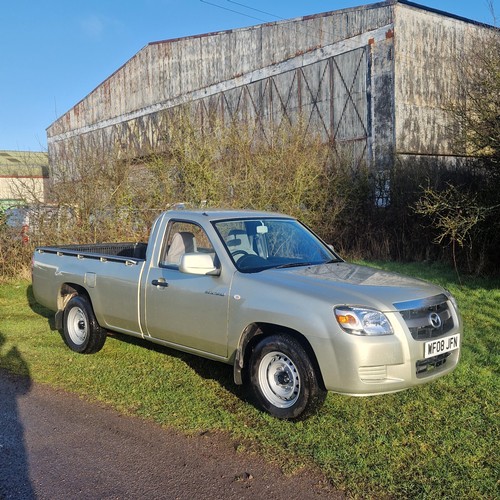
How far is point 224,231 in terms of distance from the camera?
222 inches

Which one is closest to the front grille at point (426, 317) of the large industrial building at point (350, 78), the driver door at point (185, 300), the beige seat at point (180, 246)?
the driver door at point (185, 300)

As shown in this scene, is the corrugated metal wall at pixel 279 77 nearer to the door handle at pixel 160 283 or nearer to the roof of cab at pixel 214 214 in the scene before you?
the roof of cab at pixel 214 214

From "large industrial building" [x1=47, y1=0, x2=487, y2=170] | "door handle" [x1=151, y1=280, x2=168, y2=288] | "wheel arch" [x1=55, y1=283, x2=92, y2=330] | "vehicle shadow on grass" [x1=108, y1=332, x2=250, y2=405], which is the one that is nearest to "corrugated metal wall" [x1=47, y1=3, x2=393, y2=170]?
"large industrial building" [x1=47, y1=0, x2=487, y2=170]

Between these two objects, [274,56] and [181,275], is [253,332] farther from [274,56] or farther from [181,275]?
[274,56]

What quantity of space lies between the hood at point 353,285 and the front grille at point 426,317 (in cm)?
7

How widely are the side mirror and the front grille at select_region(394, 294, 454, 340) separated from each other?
5.99 feet

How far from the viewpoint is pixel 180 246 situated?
6.16 meters

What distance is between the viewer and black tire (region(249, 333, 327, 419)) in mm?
4457

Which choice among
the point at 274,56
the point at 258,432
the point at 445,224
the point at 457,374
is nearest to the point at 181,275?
the point at 258,432

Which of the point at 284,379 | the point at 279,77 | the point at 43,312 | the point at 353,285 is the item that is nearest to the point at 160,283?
the point at 284,379

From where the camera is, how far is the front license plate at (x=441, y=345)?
14.6ft

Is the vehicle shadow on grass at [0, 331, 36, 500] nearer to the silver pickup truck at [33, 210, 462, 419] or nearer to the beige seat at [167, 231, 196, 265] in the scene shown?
the silver pickup truck at [33, 210, 462, 419]

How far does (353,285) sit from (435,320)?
769 millimetres

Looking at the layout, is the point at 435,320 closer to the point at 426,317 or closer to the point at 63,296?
the point at 426,317
